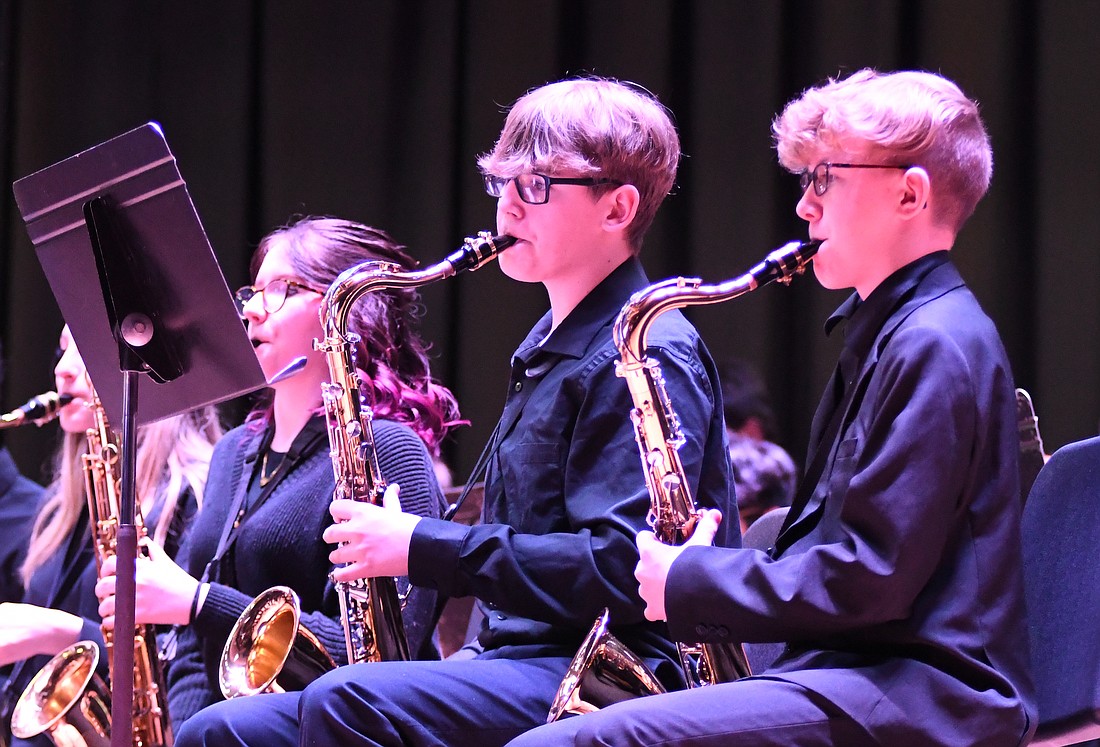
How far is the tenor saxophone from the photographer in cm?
318

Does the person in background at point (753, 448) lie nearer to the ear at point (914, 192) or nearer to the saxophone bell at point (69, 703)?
the saxophone bell at point (69, 703)

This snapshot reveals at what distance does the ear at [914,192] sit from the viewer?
2.10 metres

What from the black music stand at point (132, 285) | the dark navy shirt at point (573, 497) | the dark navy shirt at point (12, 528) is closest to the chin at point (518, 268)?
the dark navy shirt at point (573, 497)

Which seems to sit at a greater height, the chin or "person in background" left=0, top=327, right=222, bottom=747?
the chin

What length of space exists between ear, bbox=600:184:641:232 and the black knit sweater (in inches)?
29.4

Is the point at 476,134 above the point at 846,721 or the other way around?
above

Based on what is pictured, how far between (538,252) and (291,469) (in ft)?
2.98

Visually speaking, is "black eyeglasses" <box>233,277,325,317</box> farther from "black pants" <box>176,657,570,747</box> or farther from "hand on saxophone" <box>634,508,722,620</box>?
"hand on saxophone" <box>634,508,722,620</box>

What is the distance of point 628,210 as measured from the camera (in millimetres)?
2623

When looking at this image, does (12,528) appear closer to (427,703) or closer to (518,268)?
(518,268)

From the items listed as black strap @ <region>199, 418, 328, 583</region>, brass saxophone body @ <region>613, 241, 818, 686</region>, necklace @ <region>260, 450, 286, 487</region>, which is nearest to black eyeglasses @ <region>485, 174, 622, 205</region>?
brass saxophone body @ <region>613, 241, 818, 686</region>

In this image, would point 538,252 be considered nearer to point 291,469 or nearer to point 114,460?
point 291,469

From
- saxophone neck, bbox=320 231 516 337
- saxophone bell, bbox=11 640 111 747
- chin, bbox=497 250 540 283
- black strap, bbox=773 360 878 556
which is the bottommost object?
saxophone bell, bbox=11 640 111 747

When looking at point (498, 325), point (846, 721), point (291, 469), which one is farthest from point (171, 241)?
point (498, 325)
